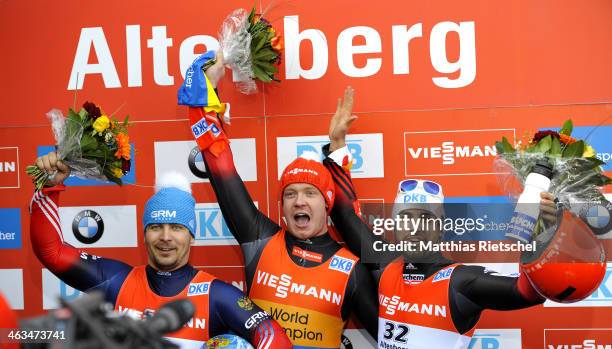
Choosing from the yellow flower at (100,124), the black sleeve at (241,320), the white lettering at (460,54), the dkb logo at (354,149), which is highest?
the white lettering at (460,54)

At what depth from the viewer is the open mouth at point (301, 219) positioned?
3.64m

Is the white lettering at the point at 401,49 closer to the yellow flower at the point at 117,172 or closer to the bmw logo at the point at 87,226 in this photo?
the yellow flower at the point at 117,172

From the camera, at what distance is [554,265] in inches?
110

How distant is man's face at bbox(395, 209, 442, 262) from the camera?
11.3 ft

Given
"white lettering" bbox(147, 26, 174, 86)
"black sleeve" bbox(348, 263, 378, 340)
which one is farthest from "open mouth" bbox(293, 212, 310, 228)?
"white lettering" bbox(147, 26, 174, 86)

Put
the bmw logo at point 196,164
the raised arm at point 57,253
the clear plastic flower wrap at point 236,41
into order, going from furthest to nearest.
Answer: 1. the bmw logo at point 196,164
2. the clear plastic flower wrap at point 236,41
3. the raised arm at point 57,253

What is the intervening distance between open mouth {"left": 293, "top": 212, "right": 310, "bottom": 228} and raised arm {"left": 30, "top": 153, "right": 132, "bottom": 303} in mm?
862

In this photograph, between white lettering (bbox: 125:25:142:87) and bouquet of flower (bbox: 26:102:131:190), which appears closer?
bouquet of flower (bbox: 26:102:131:190)

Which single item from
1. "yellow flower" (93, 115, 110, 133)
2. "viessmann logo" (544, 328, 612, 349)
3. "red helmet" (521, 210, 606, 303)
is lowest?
"viessmann logo" (544, 328, 612, 349)

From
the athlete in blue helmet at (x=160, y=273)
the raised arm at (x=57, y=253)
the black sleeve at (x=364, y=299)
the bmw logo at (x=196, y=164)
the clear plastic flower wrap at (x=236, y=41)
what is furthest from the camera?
the bmw logo at (x=196, y=164)

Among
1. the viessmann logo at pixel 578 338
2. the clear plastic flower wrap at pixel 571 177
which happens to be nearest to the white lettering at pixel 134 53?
the clear plastic flower wrap at pixel 571 177

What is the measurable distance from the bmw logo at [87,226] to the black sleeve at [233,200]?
100 cm

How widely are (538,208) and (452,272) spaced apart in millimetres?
563

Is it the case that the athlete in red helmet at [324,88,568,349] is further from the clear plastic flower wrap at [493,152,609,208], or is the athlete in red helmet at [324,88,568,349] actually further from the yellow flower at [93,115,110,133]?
the yellow flower at [93,115,110,133]
